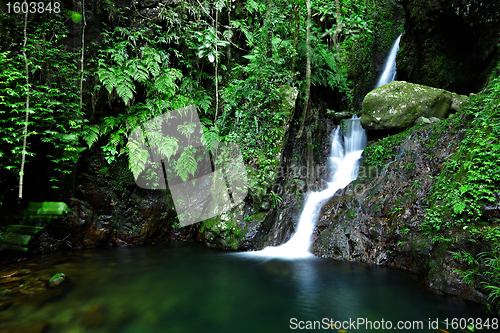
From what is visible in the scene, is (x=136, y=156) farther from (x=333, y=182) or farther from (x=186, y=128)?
(x=333, y=182)

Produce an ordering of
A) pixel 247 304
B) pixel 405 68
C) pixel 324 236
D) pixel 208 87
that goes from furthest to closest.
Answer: pixel 405 68 < pixel 208 87 < pixel 324 236 < pixel 247 304

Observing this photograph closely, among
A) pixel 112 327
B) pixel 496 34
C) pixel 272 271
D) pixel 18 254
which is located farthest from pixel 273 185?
pixel 496 34

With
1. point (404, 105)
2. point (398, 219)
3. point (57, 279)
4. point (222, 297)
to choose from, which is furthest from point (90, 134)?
point (404, 105)

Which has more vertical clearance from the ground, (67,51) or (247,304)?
(67,51)

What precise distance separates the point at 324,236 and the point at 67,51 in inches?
283

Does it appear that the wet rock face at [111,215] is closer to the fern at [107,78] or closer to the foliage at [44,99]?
the foliage at [44,99]

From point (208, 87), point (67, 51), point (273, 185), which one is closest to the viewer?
point (67, 51)

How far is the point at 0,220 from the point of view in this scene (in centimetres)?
501

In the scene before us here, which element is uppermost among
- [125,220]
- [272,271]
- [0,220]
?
[0,220]

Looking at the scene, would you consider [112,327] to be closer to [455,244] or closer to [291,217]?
[291,217]

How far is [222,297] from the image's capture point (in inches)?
143

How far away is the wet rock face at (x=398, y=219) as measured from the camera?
3.78m

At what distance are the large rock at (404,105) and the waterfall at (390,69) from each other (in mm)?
2706
